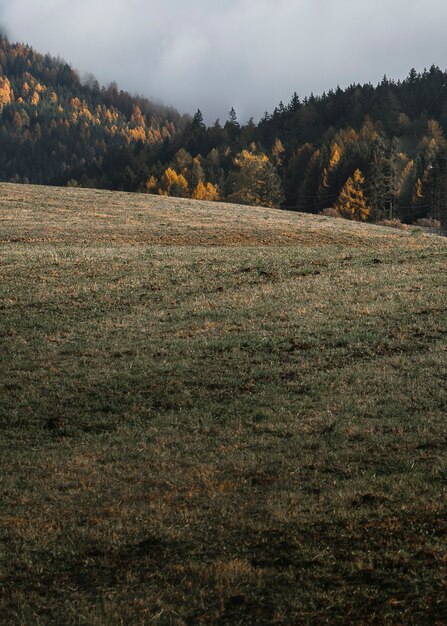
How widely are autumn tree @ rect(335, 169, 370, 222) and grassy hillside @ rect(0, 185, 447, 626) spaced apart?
331 feet

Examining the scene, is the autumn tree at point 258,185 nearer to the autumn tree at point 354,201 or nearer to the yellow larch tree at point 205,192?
the yellow larch tree at point 205,192

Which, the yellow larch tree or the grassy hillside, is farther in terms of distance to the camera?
the yellow larch tree

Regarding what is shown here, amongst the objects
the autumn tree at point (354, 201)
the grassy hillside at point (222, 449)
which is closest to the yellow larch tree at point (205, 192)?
the autumn tree at point (354, 201)

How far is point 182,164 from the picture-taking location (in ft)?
608

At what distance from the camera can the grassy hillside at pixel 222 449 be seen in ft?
25.8

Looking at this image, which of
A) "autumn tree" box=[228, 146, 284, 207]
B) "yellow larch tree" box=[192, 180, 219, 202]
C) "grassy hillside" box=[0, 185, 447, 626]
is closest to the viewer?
"grassy hillside" box=[0, 185, 447, 626]

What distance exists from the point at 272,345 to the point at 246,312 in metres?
4.78

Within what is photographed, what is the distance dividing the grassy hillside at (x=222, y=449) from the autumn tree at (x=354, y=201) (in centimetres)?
10079

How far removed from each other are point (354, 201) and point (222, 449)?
12293 cm

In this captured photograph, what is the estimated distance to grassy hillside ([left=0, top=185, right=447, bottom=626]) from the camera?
7863 millimetres

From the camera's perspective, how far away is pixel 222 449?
510 inches

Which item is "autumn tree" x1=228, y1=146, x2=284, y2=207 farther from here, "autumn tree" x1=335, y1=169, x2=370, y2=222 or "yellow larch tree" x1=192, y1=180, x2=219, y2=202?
"autumn tree" x1=335, y1=169, x2=370, y2=222

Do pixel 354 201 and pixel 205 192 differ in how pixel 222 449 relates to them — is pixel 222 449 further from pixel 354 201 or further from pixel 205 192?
pixel 205 192

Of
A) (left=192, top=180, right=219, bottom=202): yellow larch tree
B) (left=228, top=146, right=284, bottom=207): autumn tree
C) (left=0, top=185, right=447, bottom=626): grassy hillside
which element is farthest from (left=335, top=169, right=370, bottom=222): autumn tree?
(left=0, top=185, right=447, bottom=626): grassy hillside
